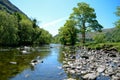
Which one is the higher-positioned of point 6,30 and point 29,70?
point 6,30

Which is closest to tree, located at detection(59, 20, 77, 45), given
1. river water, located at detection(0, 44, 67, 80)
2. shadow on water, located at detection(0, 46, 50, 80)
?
shadow on water, located at detection(0, 46, 50, 80)

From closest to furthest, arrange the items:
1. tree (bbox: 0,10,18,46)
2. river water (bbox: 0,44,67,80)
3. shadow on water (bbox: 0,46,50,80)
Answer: river water (bbox: 0,44,67,80) → shadow on water (bbox: 0,46,50,80) → tree (bbox: 0,10,18,46)

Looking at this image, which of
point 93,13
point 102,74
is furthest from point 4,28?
point 102,74

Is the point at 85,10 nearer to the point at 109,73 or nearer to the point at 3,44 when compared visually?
the point at 3,44

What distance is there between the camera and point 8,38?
218 feet

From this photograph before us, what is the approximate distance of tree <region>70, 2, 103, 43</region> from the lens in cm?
6869

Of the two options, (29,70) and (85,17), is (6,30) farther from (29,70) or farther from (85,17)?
(29,70)

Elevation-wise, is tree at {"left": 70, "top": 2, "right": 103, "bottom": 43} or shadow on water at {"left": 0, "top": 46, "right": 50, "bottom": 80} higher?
tree at {"left": 70, "top": 2, "right": 103, "bottom": 43}

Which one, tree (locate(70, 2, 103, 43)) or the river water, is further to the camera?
tree (locate(70, 2, 103, 43))

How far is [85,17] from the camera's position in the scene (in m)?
69.3

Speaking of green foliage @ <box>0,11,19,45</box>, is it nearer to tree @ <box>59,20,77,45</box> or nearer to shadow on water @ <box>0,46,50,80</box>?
tree @ <box>59,20,77,45</box>

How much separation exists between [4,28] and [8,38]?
294cm

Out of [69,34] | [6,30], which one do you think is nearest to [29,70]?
[6,30]

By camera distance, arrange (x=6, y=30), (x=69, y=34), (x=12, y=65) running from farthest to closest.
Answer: (x=69, y=34)
(x=6, y=30)
(x=12, y=65)
